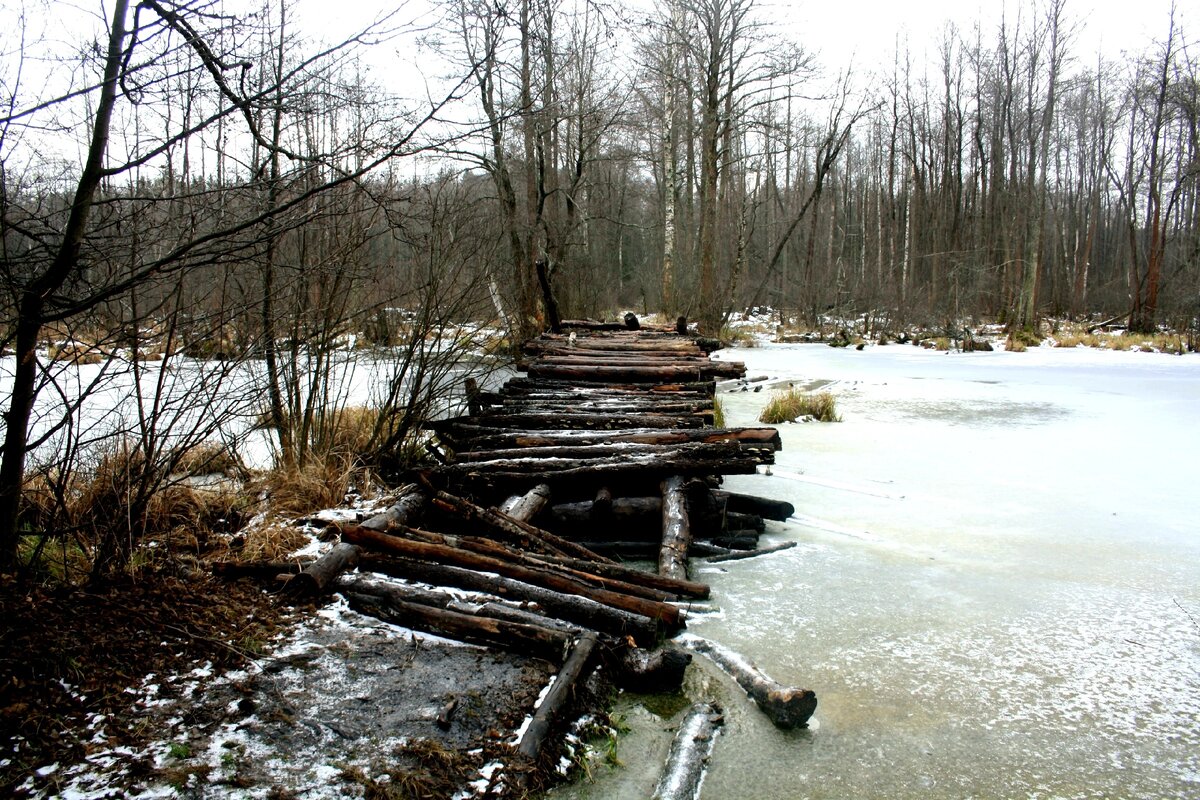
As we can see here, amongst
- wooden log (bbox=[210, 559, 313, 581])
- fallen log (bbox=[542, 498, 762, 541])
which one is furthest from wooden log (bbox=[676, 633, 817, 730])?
wooden log (bbox=[210, 559, 313, 581])

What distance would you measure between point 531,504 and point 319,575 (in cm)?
150

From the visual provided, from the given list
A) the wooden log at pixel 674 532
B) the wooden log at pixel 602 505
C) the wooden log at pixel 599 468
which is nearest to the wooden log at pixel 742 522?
the wooden log at pixel 599 468

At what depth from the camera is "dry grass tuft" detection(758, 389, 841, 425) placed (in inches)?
369

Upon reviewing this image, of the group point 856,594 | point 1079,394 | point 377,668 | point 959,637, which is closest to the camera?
point 377,668

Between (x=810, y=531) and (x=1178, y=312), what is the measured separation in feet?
73.9

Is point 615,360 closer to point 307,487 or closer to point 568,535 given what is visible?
point 568,535

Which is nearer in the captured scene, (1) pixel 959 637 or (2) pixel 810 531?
(1) pixel 959 637

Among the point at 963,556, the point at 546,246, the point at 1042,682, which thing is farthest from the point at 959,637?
the point at 546,246

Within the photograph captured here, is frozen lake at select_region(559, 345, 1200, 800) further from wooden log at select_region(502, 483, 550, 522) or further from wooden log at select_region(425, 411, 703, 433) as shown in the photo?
wooden log at select_region(502, 483, 550, 522)

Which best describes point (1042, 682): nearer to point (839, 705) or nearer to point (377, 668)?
point (839, 705)

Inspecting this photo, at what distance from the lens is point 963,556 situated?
448cm

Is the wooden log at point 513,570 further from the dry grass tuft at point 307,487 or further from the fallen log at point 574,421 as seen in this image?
the fallen log at point 574,421

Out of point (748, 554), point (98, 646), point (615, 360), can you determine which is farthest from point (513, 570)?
point (615, 360)

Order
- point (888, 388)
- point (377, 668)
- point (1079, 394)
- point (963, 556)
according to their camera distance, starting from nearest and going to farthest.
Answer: point (377, 668)
point (963, 556)
point (1079, 394)
point (888, 388)
